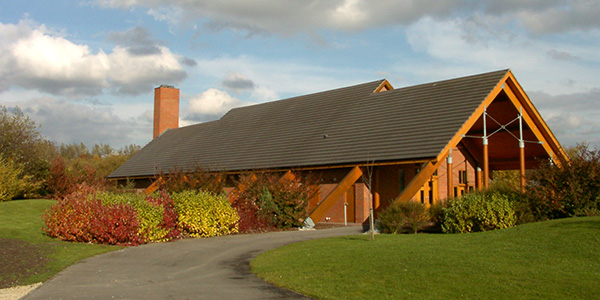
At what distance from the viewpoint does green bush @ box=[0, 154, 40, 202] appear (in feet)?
89.2

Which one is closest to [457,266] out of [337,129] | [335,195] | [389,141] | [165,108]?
[335,195]

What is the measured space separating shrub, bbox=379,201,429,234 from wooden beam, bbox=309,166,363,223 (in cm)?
582

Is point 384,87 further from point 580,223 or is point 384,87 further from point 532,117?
point 580,223

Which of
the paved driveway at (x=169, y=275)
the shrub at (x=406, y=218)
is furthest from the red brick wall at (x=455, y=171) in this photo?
the paved driveway at (x=169, y=275)

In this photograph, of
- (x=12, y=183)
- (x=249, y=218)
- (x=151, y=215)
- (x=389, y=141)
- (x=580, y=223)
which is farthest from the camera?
(x=12, y=183)

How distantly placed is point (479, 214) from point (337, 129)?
13.6m

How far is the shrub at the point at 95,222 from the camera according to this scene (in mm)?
16953

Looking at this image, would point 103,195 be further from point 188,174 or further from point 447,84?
point 447,84

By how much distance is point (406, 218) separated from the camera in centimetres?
1775

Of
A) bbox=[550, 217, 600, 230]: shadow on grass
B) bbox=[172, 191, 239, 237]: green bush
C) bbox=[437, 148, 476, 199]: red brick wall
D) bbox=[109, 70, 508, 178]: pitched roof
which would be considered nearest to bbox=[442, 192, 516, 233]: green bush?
bbox=[550, 217, 600, 230]: shadow on grass

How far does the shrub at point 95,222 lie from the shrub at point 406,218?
8.44 metres

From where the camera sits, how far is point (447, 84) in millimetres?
27594

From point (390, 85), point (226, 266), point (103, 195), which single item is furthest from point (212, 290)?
point (390, 85)

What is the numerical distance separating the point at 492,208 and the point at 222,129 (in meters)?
26.3
